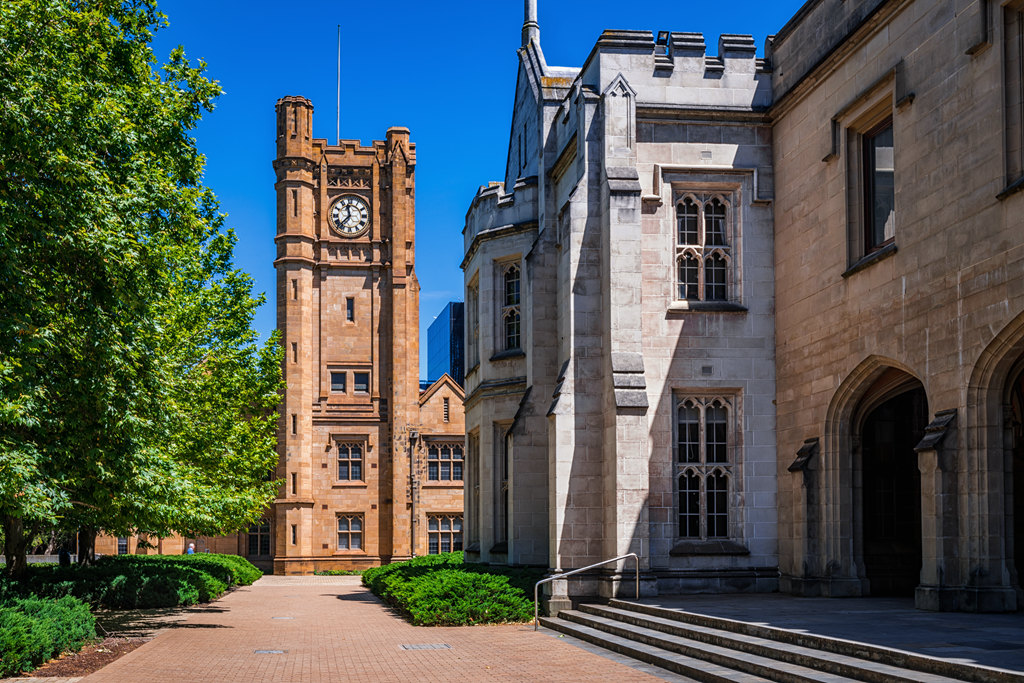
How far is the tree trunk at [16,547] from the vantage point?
19.8 metres

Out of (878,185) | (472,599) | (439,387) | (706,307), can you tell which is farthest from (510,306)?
(439,387)

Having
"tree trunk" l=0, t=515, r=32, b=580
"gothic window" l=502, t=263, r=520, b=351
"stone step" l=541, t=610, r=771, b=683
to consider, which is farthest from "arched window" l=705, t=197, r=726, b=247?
"tree trunk" l=0, t=515, r=32, b=580

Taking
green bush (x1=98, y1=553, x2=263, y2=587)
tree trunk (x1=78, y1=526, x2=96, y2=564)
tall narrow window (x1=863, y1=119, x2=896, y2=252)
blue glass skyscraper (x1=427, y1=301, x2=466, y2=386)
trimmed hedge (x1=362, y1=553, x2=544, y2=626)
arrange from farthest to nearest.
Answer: blue glass skyscraper (x1=427, y1=301, x2=466, y2=386) < green bush (x1=98, y1=553, x2=263, y2=587) < tree trunk (x1=78, y1=526, x2=96, y2=564) < trimmed hedge (x1=362, y1=553, x2=544, y2=626) < tall narrow window (x1=863, y1=119, x2=896, y2=252)

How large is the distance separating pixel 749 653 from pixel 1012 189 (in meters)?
6.59

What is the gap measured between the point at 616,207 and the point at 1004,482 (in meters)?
8.53

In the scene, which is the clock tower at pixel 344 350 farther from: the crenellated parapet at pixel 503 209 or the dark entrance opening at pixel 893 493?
the dark entrance opening at pixel 893 493

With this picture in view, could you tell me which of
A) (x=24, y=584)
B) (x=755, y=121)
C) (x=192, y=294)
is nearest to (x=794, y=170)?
(x=755, y=121)

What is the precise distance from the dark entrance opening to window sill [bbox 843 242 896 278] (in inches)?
105

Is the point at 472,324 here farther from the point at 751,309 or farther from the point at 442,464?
the point at 442,464

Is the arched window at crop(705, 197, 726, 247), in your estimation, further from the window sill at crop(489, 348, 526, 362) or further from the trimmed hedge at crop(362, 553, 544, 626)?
the trimmed hedge at crop(362, 553, 544, 626)

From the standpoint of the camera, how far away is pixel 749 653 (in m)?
12.2

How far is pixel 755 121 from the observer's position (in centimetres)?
2058

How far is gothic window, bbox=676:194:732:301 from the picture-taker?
20.3 m

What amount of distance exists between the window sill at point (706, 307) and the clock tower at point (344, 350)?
1387 inches
